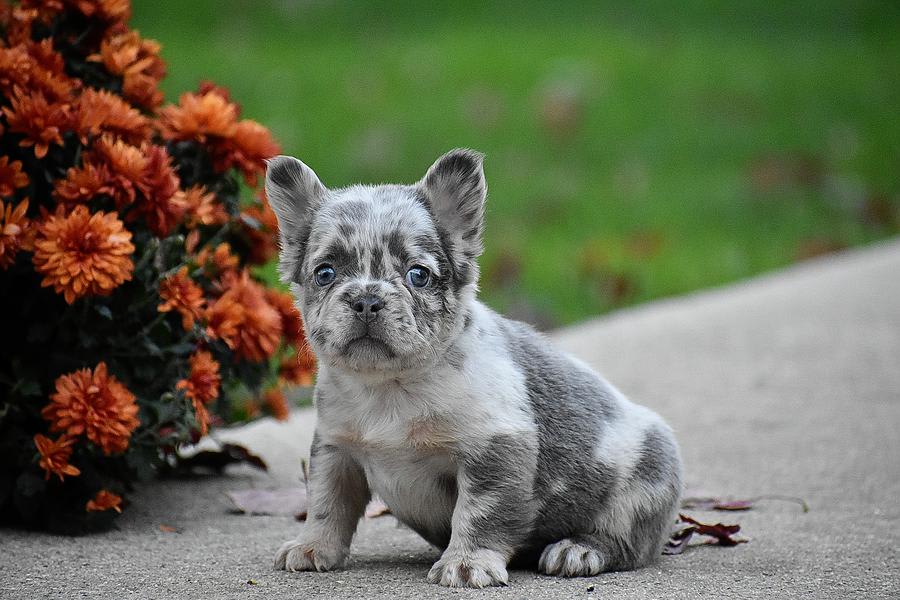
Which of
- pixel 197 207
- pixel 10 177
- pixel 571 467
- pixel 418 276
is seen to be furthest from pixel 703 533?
pixel 10 177

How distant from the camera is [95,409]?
512 cm

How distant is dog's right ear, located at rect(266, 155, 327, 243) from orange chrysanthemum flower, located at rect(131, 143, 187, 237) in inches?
26.7

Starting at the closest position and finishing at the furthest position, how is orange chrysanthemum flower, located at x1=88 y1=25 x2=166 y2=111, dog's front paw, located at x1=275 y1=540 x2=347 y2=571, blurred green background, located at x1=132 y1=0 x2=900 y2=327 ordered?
dog's front paw, located at x1=275 y1=540 x2=347 y2=571
orange chrysanthemum flower, located at x1=88 y1=25 x2=166 y2=111
blurred green background, located at x1=132 y1=0 x2=900 y2=327

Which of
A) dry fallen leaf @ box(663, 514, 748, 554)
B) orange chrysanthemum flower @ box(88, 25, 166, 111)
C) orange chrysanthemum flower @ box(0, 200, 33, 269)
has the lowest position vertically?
dry fallen leaf @ box(663, 514, 748, 554)

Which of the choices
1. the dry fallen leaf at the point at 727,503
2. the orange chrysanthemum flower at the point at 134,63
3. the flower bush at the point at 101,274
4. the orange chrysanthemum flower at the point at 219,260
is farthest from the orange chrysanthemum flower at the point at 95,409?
the dry fallen leaf at the point at 727,503

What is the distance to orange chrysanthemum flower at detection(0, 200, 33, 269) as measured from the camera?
5102 millimetres

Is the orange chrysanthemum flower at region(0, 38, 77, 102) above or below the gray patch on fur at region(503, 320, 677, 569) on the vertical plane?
above

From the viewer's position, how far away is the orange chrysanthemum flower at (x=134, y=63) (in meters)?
5.87

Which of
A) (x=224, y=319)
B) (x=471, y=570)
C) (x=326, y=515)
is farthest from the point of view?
→ (x=224, y=319)

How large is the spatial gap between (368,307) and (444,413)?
531 millimetres

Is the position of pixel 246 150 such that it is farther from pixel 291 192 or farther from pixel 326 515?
pixel 326 515

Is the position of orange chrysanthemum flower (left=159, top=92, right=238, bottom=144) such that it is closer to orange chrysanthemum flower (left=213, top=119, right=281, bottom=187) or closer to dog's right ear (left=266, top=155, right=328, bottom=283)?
orange chrysanthemum flower (left=213, top=119, right=281, bottom=187)

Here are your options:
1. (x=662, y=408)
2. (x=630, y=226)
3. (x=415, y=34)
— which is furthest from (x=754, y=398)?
(x=415, y=34)

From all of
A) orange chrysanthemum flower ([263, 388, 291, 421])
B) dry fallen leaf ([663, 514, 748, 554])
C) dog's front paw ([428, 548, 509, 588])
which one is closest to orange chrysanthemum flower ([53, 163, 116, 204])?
orange chrysanthemum flower ([263, 388, 291, 421])
